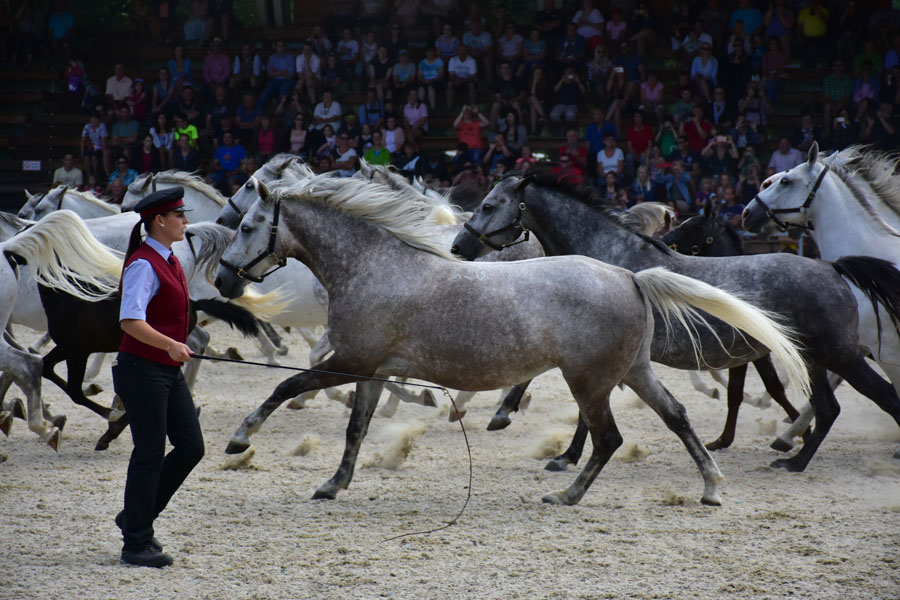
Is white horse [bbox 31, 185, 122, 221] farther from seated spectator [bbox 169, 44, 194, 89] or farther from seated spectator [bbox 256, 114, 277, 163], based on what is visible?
seated spectator [bbox 169, 44, 194, 89]

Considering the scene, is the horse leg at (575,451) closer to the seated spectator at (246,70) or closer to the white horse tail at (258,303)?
the white horse tail at (258,303)

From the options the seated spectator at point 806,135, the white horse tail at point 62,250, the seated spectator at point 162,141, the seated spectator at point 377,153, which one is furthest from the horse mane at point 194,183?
the seated spectator at point 806,135

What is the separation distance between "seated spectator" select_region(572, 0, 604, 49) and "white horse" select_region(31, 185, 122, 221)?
10.1 meters

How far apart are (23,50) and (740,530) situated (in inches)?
782

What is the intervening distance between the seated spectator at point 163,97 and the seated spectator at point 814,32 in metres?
11.7

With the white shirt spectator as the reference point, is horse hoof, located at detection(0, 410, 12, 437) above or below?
below

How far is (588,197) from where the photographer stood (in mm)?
6488

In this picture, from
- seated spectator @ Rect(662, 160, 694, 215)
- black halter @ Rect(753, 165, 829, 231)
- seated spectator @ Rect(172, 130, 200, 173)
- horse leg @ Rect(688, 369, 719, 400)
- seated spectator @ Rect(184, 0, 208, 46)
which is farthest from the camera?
seated spectator @ Rect(184, 0, 208, 46)

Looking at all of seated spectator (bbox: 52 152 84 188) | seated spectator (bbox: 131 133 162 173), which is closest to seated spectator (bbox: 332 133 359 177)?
seated spectator (bbox: 131 133 162 173)

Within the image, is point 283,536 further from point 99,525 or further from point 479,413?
point 479,413

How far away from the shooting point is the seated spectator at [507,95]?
54.5 feet

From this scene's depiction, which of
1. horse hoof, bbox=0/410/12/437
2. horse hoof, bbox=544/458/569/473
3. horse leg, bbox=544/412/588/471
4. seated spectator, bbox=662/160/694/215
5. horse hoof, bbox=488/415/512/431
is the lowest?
horse hoof, bbox=488/415/512/431

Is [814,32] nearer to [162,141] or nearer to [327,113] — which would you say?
[327,113]

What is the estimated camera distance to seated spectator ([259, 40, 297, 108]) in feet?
58.2
